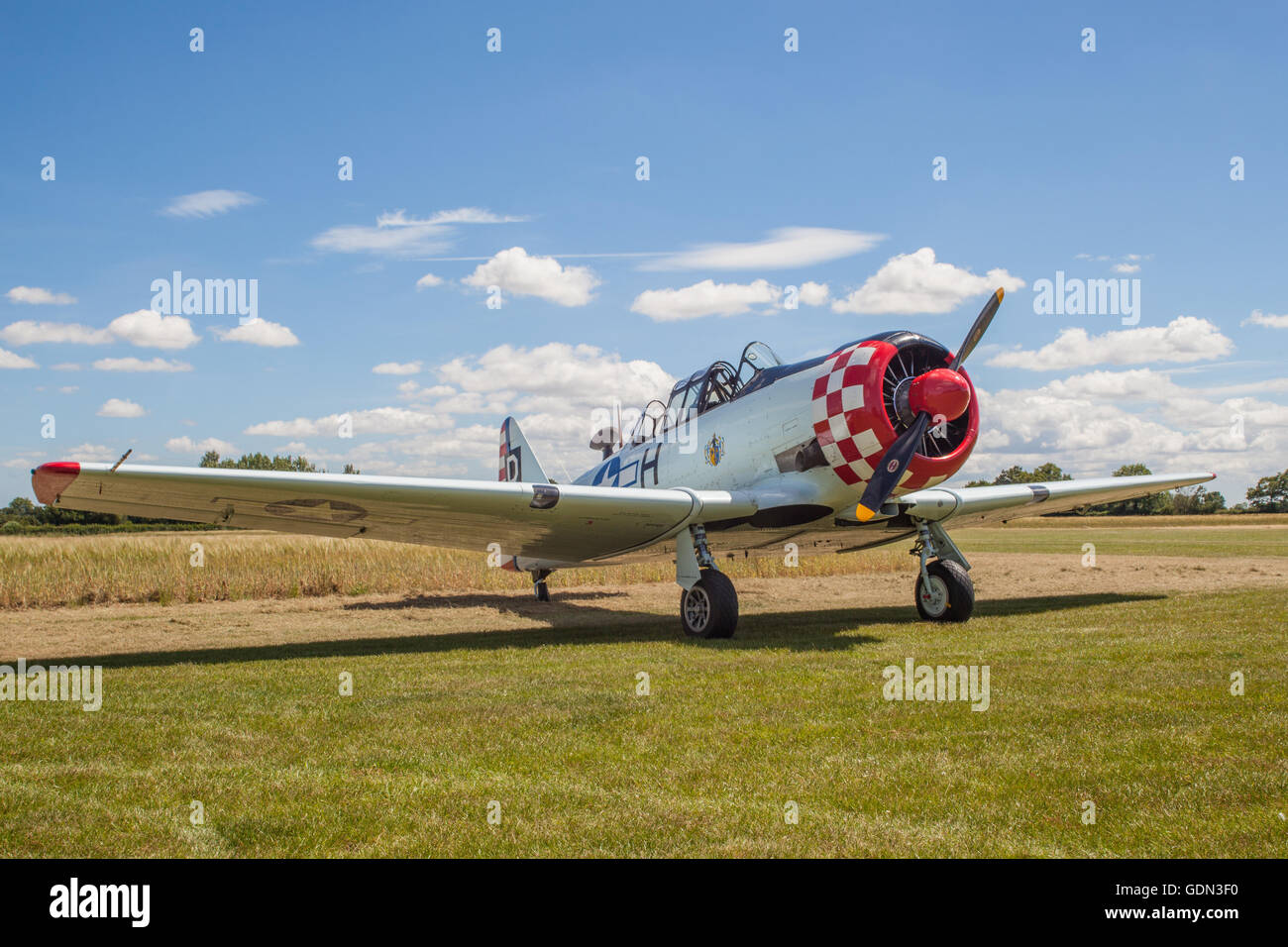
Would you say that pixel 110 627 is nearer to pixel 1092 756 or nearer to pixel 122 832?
pixel 122 832

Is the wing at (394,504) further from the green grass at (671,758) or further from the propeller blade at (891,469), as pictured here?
the green grass at (671,758)

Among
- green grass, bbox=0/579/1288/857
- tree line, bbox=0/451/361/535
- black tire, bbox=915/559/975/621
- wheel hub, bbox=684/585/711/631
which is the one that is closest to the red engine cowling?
black tire, bbox=915/559/975/621

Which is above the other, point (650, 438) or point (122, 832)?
point (650, 438)

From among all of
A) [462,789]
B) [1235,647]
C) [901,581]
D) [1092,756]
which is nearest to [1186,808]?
[1092,756]

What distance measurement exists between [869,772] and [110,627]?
12.5 metres

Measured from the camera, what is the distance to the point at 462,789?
4238 millimetres

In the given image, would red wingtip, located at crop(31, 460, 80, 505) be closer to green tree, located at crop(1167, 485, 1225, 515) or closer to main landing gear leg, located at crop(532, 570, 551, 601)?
main landing gear leg, located at crop(532, 570, 551, 601)

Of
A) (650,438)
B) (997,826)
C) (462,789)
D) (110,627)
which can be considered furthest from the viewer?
(650,438)

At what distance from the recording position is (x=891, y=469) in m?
9.65

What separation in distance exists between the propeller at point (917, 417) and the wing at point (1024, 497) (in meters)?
1.97

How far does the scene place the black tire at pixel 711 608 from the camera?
1050 cm

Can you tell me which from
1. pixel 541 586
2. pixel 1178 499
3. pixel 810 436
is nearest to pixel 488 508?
pixel 810 436

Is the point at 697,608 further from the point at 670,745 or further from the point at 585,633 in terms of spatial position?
the point at 670,745

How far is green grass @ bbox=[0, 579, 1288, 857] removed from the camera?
358 centimetres
